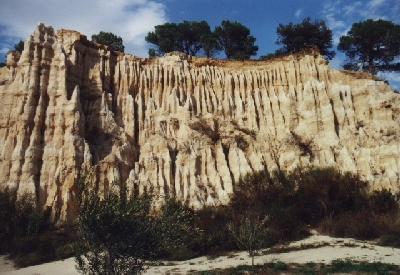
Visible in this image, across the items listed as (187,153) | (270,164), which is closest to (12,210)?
(187,153)

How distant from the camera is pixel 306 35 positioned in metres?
45.4

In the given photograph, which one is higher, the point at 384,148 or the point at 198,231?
the point at 384,148

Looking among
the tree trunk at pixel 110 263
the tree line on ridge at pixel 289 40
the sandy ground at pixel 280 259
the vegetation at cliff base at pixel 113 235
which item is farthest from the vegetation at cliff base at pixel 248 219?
the tree line on ridge at pixel 289 40

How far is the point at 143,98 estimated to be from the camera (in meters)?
34.8

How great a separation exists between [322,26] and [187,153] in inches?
1008

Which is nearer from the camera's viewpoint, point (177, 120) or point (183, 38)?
point (177, 120)

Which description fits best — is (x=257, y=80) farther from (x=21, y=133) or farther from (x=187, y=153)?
(x=21, y=133)

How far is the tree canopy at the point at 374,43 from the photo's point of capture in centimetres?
4212

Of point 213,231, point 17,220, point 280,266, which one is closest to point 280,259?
point 280,266

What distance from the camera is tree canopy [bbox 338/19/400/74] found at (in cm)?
4212

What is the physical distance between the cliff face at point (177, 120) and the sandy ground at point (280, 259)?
16.8 feet

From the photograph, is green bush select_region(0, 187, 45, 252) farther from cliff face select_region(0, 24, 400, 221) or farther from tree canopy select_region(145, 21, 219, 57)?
tree canopy select_region(145, 21, 219, 57)

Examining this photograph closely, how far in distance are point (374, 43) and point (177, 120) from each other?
2509 cm

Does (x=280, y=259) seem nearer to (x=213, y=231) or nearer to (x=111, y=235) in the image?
(x=213, y=231)
